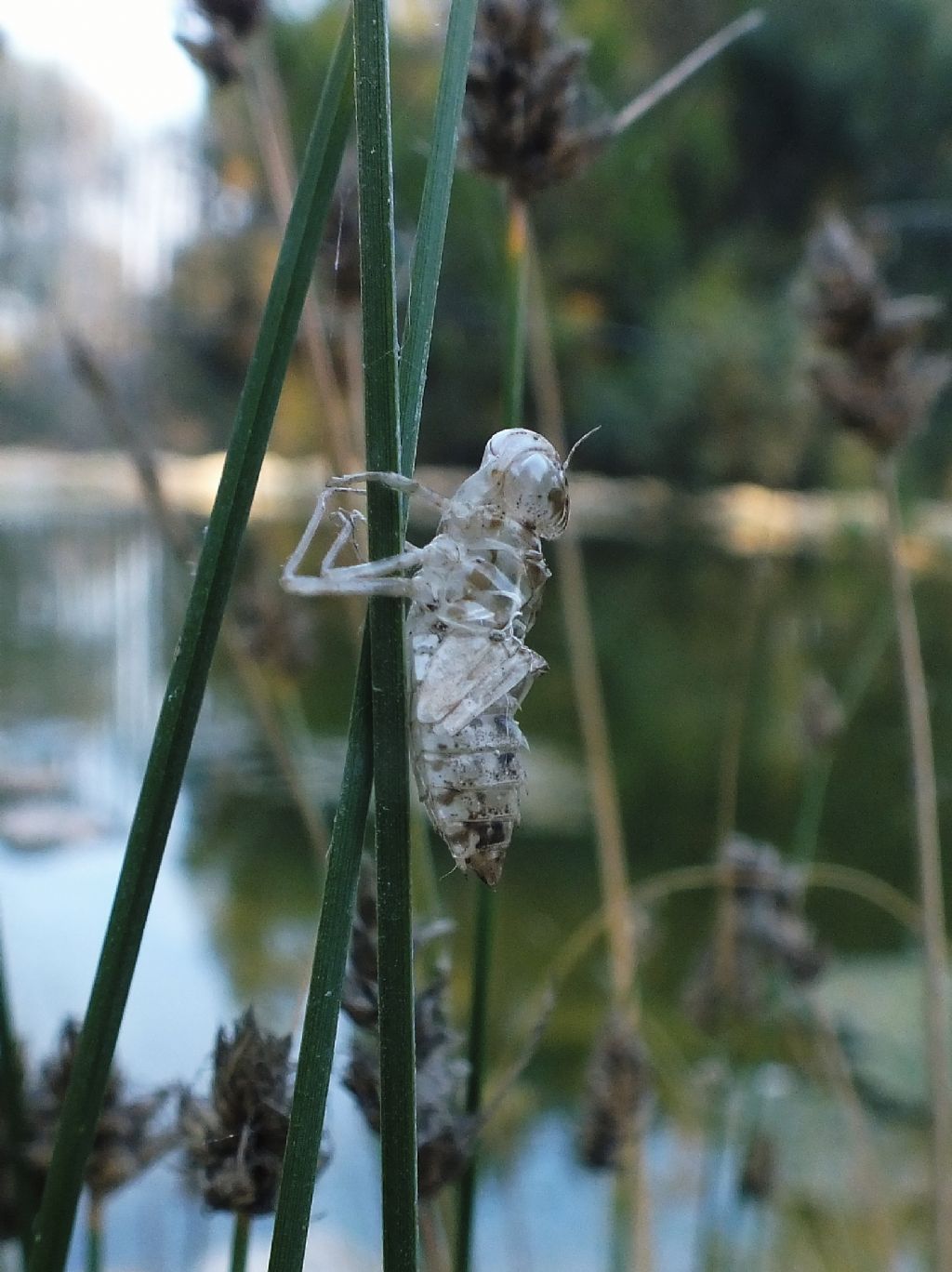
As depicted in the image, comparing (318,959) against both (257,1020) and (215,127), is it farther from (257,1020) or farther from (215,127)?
(215,127)

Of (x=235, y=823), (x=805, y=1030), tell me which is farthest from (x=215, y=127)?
(x=805, y=1030)

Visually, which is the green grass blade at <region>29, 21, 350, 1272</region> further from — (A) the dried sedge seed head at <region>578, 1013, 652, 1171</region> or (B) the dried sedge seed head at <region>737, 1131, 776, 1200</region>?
(B) the dried sedge seed head at <region>737, 1131, 776, 1200</region>

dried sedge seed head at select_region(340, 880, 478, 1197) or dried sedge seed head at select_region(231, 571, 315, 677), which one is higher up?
dried sedge seed head at select_region(231, 571, 315, 677)

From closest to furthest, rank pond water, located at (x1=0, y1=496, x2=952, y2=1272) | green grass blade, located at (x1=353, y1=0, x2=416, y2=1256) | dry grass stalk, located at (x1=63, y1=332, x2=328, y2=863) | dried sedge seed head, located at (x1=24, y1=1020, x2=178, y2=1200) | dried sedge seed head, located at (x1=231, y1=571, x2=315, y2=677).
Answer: green grass blade, located at (x1=353, y1=0, x2=416, y2=1256) → dried sedge seed head, located at (x1=24, y1=1020, x2=178, y2=1200) → dry grass stalk, located at (x1=63, y1=332, x2=328, y2=863) → dried sedge seed head, located at (x1=231, y1=571, x2=315, y2=677) → pond water, located at (x1=0, y1=496, x2=952, y2=1272)

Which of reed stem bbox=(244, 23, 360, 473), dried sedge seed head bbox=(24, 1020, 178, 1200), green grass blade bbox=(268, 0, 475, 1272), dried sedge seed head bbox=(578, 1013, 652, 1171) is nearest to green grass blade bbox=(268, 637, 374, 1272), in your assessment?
green grass blade bbox=(268, 0, 475, 1272)

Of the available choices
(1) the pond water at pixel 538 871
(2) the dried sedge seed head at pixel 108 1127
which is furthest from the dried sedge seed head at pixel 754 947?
(2) the dried sedge seed head at pixel 108 1127

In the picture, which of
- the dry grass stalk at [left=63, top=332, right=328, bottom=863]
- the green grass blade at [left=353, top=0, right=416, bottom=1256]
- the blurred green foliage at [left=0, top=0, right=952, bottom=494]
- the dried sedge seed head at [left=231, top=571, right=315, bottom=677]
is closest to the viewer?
the green grass blade at [left=353, top=0, right=416, bottom=1256]

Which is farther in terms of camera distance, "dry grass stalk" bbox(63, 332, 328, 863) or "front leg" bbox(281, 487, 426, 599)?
"dry grass stalk" bbox(63, 332, 328, 863)
